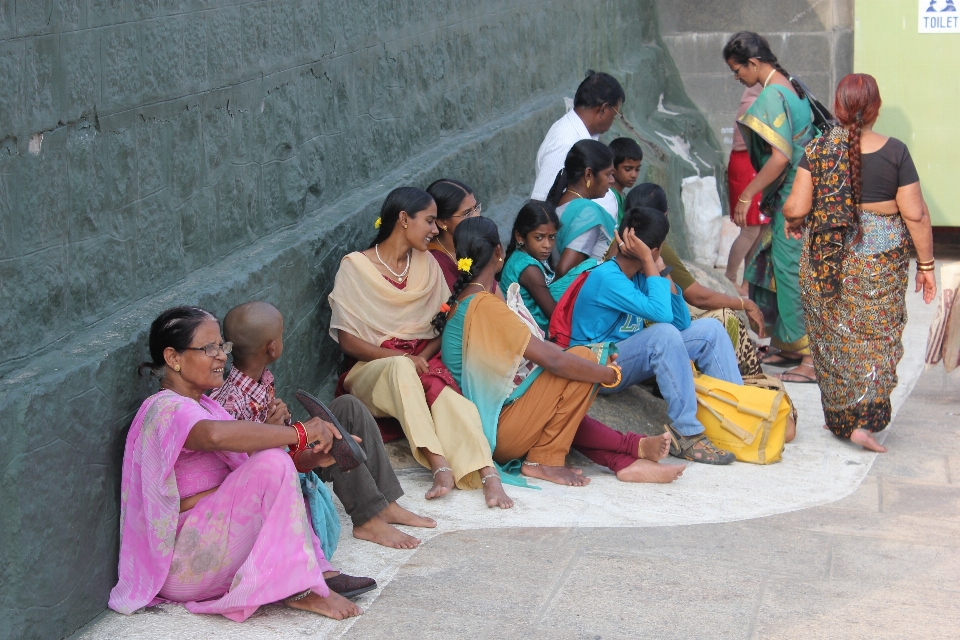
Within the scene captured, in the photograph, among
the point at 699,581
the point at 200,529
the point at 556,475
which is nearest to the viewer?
the point at 200,529

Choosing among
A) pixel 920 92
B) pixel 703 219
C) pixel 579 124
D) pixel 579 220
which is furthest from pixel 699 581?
pixel 920 92

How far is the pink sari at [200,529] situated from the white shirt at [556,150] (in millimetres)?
3367

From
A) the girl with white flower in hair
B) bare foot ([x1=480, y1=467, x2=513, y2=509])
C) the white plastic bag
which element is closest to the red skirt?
the white plastic bag

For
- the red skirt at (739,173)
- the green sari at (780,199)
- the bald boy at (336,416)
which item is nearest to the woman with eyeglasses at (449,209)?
the bald boy at (336,416)

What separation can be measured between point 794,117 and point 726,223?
9.67 feet

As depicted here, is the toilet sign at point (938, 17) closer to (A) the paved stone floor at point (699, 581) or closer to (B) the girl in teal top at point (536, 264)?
(B) the girl in teal top at point (536, 264)

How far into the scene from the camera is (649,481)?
4.58 meters

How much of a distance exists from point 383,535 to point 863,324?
2478 millimetres

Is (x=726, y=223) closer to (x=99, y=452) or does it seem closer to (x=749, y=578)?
(x=749, y=578)

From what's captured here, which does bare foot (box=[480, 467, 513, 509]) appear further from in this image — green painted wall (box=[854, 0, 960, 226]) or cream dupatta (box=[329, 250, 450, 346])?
green painted wall (box=[854, 0, 960, 226])

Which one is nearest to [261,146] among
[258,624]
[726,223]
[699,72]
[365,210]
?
[365,210]

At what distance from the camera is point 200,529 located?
322 centimetres

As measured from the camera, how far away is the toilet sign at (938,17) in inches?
348

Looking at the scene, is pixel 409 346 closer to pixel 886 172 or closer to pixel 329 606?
pixel 329 606
